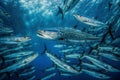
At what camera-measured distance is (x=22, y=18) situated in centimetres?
2045

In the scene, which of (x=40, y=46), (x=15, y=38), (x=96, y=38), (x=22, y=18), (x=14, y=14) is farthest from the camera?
(x=40, y=46)

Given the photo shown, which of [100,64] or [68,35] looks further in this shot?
[100,64]

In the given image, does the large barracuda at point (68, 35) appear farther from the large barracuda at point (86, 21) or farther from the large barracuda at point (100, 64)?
the large barracuda at point (100, 64)

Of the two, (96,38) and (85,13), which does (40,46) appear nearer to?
(85,13)

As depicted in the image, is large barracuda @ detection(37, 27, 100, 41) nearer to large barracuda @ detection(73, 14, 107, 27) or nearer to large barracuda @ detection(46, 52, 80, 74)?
large barracuda @ detection(73, 14, 107, 27)

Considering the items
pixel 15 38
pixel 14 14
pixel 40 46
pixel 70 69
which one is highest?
pixel 14 14

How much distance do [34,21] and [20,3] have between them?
556 cm

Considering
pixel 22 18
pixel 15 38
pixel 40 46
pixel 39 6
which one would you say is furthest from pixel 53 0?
pixel 40 46

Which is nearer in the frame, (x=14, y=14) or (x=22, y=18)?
(x=14, y=14)

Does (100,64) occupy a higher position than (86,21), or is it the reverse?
(86,21)

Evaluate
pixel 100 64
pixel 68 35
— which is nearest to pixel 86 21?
pixel 68 35

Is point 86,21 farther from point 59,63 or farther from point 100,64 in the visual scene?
point 100,64

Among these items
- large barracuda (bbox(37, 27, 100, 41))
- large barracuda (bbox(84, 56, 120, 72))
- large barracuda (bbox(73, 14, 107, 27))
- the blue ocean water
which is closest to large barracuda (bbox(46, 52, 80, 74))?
large barracuda (bbox(84, 56, 120, 72))

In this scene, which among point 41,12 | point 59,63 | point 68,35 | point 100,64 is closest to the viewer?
point 68,35
